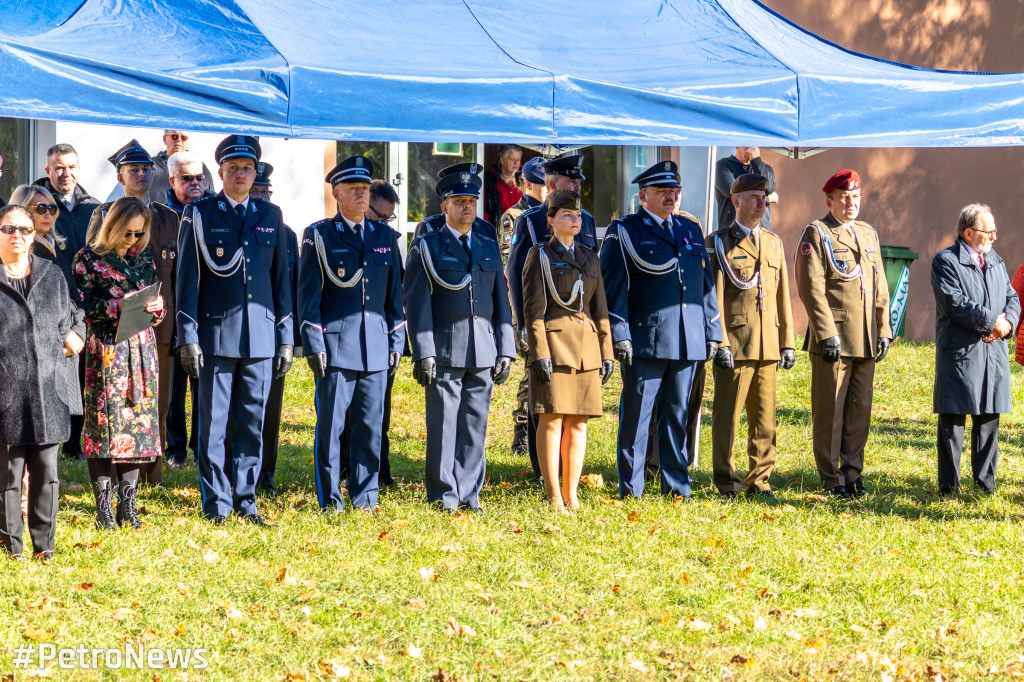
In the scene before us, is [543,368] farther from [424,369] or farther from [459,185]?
[459,185]

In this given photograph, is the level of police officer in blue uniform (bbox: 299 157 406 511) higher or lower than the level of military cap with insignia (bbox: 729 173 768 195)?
lower

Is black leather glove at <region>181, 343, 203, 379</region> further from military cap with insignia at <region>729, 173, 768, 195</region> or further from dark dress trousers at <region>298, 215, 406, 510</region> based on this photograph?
military cap with insignia at <region>729, 173, 768, 195</region>

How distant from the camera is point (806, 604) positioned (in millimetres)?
5812

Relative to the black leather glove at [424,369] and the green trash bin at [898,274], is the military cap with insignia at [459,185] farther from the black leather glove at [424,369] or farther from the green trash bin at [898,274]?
the green trash bin at [898,274]

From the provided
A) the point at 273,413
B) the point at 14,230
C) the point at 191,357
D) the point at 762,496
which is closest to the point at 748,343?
the point at 762,496

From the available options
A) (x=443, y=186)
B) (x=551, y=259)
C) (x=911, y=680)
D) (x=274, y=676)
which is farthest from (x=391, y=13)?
(x=911, y=680)

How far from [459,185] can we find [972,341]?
11.4ft

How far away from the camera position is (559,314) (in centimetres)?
731

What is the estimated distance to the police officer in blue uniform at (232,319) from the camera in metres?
6.81

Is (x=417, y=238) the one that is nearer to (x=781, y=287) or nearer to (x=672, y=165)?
(x=672, y=165)

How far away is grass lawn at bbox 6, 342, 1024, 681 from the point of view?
505cm

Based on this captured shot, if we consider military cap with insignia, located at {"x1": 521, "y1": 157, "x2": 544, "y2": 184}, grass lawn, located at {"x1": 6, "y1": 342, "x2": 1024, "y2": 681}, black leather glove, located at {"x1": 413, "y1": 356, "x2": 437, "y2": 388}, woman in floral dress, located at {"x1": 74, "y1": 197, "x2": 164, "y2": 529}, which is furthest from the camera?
military cap with insignia, located at {"x1": 521, "y1": 157, "x2": 544, "y2": 184}

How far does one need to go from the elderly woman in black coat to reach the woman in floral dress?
0.44 m

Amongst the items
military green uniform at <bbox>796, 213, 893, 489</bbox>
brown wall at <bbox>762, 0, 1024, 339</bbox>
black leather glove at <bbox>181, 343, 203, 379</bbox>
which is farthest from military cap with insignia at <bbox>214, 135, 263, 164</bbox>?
brown wall at <bbox>762, 0, 1024, 339</bbox>
